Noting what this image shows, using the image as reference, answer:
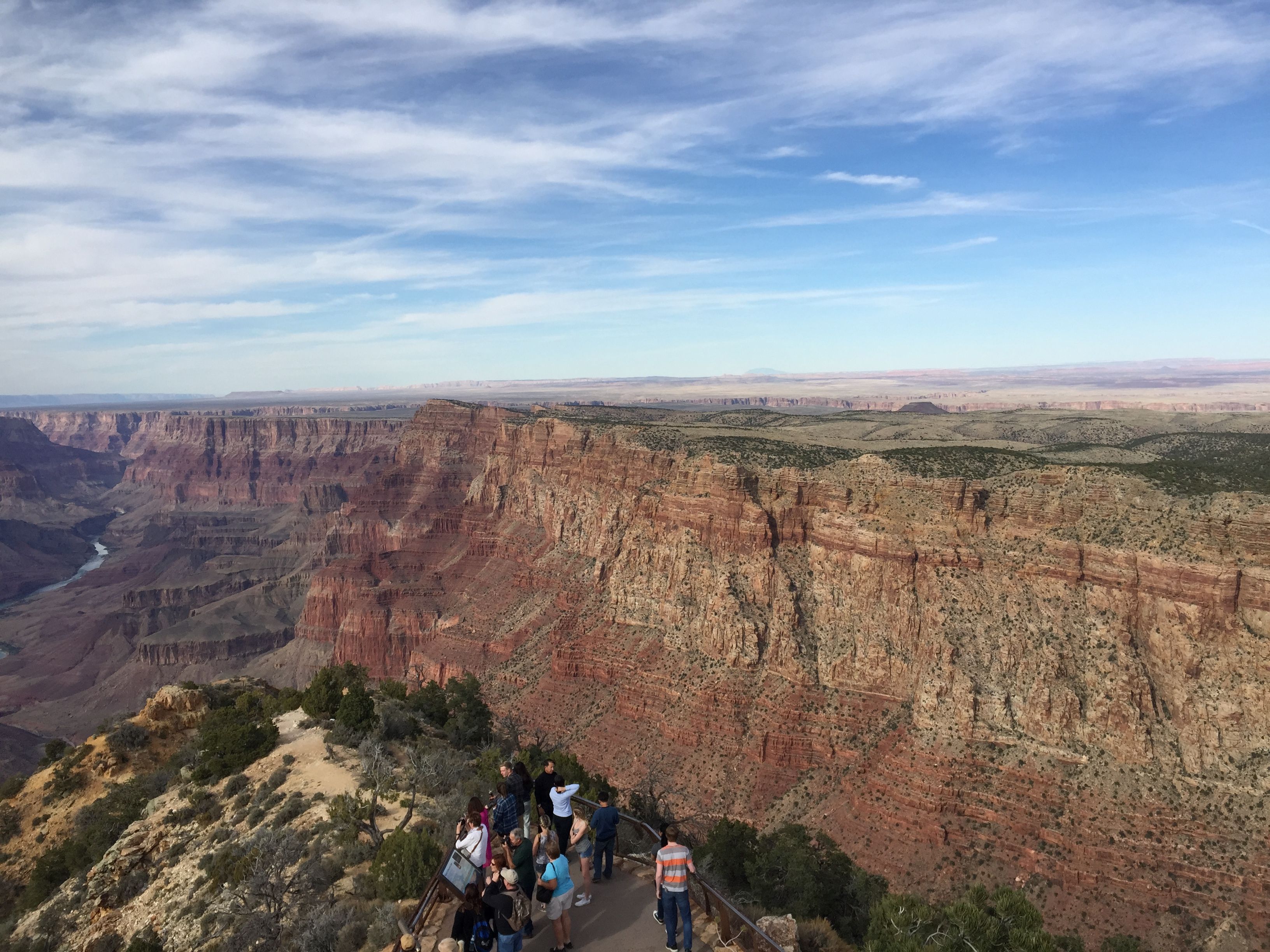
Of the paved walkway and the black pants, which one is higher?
the black pants

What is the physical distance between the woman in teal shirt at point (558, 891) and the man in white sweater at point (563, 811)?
216 cm

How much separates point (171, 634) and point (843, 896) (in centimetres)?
12698

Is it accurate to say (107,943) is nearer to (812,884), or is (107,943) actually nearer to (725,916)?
(725,916)

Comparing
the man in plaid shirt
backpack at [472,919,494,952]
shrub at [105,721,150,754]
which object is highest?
the man in plaid shirt

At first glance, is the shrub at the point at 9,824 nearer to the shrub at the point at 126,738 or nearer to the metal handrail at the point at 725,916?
the shrub at the point at 126,738

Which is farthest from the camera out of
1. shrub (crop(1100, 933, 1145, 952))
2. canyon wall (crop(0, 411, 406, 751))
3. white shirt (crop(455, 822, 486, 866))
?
canyon wall (crop(0, 411, 406, 751))

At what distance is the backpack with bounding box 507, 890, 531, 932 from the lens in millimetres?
13859

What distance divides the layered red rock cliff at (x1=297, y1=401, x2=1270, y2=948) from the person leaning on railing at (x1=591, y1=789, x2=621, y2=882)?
1119 inches

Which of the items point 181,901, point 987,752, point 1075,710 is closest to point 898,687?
point 987,752

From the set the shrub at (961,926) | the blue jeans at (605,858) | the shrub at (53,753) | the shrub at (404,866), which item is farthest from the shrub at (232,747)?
the shrub at (961,926)

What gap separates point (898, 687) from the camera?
5000cm

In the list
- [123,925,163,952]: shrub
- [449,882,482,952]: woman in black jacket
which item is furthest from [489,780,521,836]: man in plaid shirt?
[123,925,163,952]: shrub

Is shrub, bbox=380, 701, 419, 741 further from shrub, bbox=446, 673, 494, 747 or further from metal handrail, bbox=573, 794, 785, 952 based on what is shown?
metal handrail, bbox=573, 794, 785, 952

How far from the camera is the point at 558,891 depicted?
49.5ft
